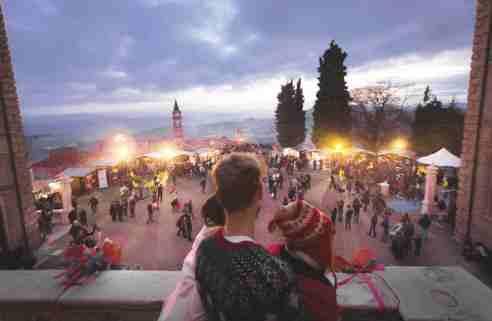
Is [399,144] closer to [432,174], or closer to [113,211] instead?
[432,174]

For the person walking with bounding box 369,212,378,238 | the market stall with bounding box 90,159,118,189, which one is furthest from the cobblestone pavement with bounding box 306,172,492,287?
the market stall with bounding box 90,159,118,189

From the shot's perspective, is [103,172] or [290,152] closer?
[103,172]

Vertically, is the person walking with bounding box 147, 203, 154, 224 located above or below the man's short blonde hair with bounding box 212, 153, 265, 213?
below

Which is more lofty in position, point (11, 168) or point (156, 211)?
point (11, 168)

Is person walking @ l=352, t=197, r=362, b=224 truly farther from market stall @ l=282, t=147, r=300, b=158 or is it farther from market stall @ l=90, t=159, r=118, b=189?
market stall @ l=90, t=159, r=118, b=189

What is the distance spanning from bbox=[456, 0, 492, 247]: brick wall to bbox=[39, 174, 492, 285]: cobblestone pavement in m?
1.43

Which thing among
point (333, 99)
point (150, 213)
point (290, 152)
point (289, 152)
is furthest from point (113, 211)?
point (333, 99)

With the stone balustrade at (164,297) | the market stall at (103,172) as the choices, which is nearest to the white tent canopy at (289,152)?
the market stall at (103,172)

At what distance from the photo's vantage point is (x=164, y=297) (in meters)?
1.93

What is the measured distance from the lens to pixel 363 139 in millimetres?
32469

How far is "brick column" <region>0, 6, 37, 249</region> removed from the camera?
31.2ft

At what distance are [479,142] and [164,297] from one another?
1237cm

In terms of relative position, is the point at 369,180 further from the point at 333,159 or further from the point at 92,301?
the point at 92,301

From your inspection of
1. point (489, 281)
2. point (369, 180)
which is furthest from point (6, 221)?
point (369, 180)
